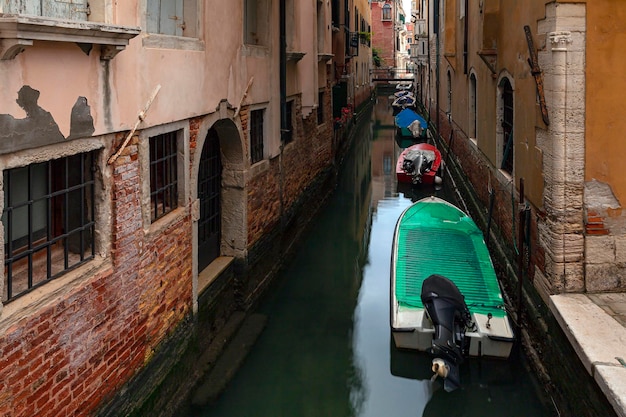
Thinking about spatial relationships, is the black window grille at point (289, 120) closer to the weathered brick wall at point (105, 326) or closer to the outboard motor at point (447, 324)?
the outboard motor at point (447, 324)

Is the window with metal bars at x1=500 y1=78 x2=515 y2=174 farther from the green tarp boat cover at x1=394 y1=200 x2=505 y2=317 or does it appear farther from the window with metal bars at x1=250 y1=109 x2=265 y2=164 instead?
the window with metal bars at x1=250 y1=109 x2=265 y2=164

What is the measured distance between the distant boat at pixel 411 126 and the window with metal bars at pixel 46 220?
67.2ft

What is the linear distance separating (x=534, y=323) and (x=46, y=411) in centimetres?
444

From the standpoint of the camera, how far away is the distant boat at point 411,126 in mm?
23781

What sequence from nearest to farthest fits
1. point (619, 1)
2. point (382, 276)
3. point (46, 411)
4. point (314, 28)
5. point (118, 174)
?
point (46, 411) → point (118, 174) → point (619, 1) → point (382, 276) → point (314, 28)

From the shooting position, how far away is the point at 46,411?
11.6 ft

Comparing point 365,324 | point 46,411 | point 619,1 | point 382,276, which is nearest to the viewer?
point 46,411

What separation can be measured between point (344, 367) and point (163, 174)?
Answer: 8.91ft

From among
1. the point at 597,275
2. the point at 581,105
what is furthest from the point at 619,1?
the point at 597,275

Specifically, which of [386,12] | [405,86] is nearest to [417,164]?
[405,86]

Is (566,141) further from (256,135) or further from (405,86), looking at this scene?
(405,86)

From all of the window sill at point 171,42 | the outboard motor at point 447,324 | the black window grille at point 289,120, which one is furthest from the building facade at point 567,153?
the black window grille at point 289,120

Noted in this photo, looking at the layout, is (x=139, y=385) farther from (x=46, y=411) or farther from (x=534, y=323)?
(x=534, y=323)

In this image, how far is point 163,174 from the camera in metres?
5.48
